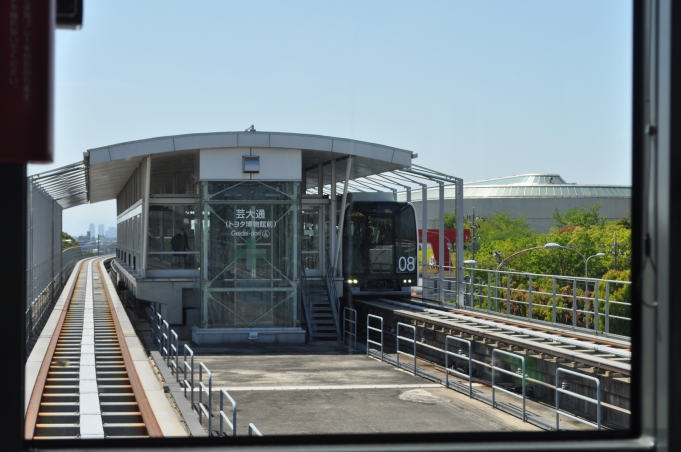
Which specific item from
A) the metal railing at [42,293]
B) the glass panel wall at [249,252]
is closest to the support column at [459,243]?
the glass panel wall at [249,252]

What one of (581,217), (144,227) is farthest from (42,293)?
(581,217)

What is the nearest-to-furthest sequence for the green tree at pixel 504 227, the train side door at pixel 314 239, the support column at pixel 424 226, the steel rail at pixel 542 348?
the steel rail at pixel 542 348
the train side door at pixel 314 239
the support column at pixel 424 226
the green tree at pixel 504 227

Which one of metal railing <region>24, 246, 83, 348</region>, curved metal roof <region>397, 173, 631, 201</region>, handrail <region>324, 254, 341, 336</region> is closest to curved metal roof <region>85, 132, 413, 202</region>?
metal railing <region>24, 246, 83, 348</region>

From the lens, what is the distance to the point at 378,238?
71.8ft

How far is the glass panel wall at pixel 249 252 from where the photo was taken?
17719 millimetres

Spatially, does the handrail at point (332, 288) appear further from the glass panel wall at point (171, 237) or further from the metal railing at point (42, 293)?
the metal railing at point (42, 293)

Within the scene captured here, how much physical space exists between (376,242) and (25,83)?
2004 cm

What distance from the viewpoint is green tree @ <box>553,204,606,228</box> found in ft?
122

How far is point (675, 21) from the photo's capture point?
2.21m

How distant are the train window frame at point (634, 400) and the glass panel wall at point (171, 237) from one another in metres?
16.9

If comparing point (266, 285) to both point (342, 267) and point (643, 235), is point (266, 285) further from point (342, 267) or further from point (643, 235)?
point (643, 235)

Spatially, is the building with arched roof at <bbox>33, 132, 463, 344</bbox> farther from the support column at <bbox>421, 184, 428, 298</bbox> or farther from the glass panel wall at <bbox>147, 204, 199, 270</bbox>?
the support column at <bbox>421, 184, 428, 298</bbox>

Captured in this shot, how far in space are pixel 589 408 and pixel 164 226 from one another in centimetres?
1135

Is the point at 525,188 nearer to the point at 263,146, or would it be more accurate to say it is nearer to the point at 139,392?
the point at 263,146
